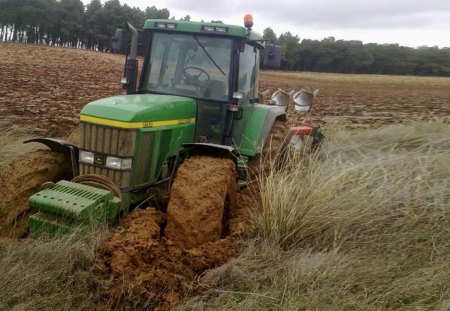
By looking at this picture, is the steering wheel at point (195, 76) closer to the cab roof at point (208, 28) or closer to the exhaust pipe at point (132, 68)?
the cab roof at point (208, 28)

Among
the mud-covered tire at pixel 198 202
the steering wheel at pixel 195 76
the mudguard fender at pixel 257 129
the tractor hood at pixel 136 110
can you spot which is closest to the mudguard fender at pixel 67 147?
the tractor hood at pixel 136 110

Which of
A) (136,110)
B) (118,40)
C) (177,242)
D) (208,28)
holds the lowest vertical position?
(177,242)

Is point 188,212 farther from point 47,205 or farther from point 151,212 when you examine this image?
point 47,205

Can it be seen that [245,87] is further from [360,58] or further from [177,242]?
[360,58]

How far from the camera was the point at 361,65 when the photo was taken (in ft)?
234

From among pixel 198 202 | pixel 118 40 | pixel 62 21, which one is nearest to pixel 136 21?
pixel 62 21

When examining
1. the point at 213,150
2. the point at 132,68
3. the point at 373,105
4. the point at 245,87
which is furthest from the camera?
the point at 373,105

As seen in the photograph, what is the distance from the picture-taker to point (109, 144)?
4.11 m

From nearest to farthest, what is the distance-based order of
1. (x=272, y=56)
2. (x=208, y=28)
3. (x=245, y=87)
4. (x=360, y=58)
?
(x=208, y=28) → (x=245, y=87) → (x=272, y=56) → (x=360, y=58)

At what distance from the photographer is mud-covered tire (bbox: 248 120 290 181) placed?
5.23 meters

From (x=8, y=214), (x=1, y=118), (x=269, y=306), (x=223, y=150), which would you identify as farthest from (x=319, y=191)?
(x=1, y=118)

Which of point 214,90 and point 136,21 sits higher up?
point 136,21

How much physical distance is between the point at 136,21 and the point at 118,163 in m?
67.6

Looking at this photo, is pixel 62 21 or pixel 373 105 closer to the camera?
pixel 373 105
